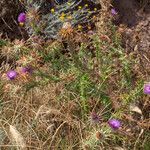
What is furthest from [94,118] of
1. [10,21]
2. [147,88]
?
[10,21]

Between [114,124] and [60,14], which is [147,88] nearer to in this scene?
[114,124]

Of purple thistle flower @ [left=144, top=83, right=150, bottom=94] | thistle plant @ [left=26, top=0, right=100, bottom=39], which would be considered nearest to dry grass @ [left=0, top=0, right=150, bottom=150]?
purple thistle flower @ [left=144, top=83, right=150, bottom=94]

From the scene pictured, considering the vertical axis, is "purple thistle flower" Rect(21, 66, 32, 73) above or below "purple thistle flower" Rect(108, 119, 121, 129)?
above

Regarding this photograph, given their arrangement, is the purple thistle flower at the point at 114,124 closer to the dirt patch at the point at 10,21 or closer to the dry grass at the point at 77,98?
the dry grass at the point at 77,98

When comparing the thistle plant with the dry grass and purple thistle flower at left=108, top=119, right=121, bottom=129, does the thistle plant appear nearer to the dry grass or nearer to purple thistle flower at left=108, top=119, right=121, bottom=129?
the dry grass

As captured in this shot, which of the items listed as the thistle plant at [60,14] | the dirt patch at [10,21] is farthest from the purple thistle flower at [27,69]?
the dirt patch at [10,21]
